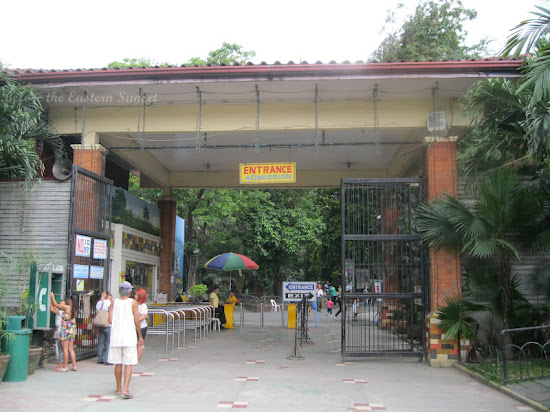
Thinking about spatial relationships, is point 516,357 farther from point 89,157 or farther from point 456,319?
point 89,157

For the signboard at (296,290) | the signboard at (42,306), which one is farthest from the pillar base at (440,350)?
the signboard at (42,306)

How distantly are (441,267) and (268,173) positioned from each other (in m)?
4.18

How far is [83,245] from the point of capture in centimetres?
1019

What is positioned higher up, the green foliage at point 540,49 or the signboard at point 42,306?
the green foliage at point 540,49

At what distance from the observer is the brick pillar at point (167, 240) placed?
18.3 metres

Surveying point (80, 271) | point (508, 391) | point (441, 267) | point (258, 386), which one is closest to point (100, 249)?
point (80, 271)

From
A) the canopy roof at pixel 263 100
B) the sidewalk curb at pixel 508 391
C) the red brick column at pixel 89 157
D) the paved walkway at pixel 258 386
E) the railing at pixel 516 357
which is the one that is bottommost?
the paved walkway at pixel 258 386

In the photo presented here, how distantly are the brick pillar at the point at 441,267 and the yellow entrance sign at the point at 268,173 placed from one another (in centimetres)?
297

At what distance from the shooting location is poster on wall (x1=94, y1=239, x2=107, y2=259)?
10672 millimetres

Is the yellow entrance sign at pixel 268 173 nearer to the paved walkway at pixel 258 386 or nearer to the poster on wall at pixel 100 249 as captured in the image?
the poster on wall at pixel 100 249

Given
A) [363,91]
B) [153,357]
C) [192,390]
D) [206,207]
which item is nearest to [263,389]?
[192,390]

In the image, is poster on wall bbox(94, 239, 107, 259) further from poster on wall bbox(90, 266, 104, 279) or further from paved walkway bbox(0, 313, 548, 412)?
paved walkway bbox(0, 313, 548, 412)

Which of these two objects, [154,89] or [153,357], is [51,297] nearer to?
[153,357]

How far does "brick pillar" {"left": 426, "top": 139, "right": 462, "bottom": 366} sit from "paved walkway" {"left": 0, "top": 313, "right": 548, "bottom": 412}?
0.44m
